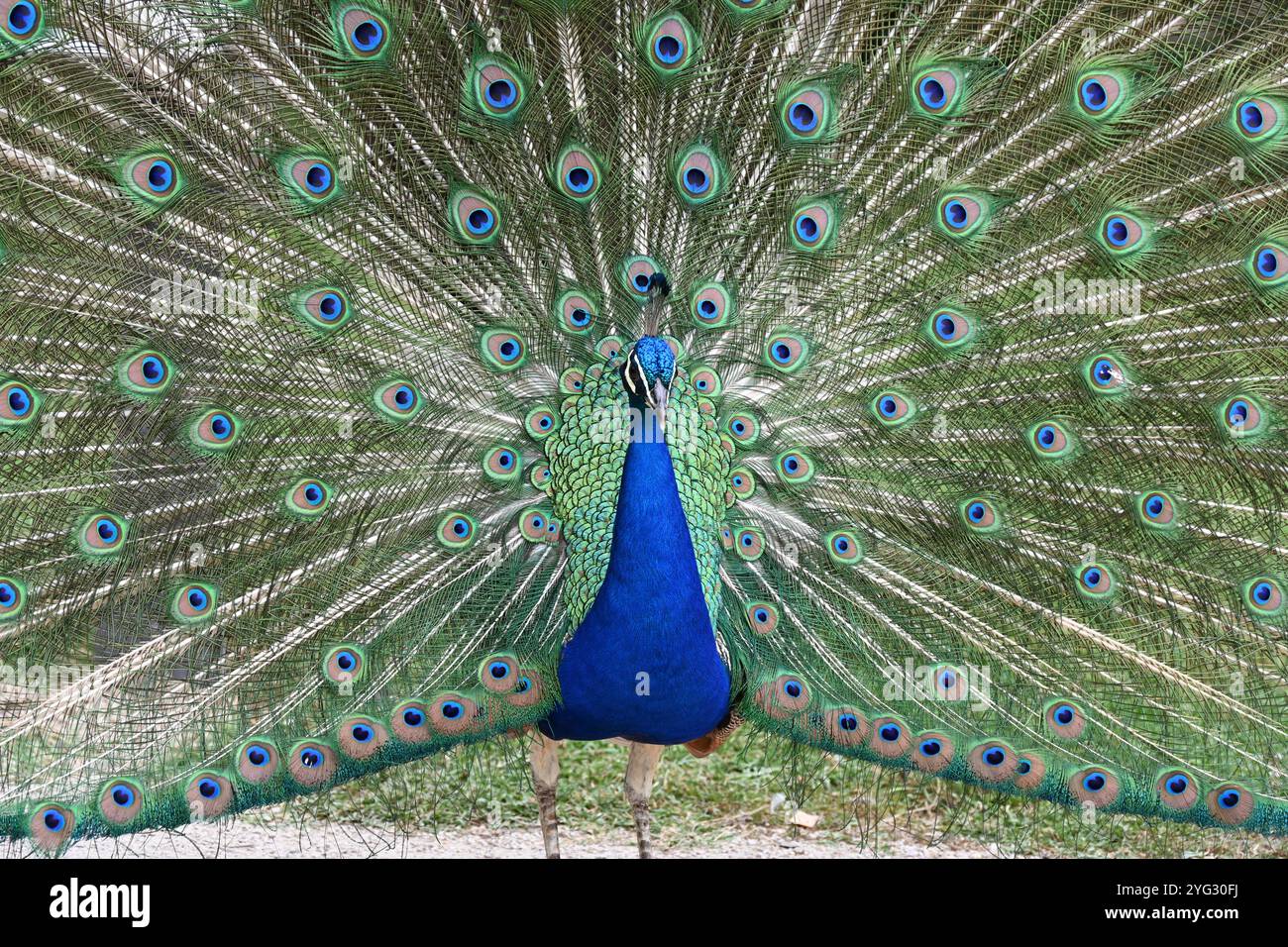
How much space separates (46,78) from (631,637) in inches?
71.7

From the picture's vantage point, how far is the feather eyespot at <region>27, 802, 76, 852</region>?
2.91 metres

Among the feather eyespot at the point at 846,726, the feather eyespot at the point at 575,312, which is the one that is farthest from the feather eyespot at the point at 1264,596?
the feather eyespot at the point at 575,312

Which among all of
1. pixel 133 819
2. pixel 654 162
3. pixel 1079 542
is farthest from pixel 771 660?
pixel 133 819

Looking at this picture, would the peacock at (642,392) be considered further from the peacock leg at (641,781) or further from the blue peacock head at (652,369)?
the peacock leg at (641,781)

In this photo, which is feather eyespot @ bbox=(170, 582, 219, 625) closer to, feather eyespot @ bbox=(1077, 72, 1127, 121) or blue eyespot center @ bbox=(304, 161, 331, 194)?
blue eyespot center @ bbox=(304, 161, 331, 194)

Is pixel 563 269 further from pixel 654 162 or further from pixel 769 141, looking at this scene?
pixel 769 141

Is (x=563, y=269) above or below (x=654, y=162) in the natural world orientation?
below

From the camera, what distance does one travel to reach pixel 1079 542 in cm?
325

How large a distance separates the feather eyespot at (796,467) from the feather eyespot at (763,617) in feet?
1.08

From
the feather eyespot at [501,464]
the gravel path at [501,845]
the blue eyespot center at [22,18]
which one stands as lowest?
the gravel path at [501,845]

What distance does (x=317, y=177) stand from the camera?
2.94 metres

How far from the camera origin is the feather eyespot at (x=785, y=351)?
127 inches

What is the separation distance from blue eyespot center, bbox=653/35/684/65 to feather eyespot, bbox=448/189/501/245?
0.53 metres

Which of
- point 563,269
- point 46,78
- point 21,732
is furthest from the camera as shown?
point 563,269
